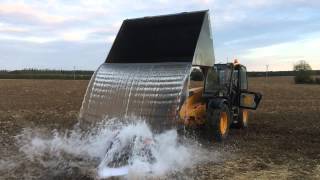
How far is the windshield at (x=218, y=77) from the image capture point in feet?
39.3

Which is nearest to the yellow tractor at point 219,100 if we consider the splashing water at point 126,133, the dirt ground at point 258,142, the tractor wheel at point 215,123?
the tractor wheel at point 215,123

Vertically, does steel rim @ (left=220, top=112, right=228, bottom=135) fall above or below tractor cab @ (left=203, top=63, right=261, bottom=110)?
below

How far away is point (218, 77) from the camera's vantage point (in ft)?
39.5

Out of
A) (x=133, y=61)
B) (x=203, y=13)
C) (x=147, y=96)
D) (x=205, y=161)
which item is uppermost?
(x=203, y=13)

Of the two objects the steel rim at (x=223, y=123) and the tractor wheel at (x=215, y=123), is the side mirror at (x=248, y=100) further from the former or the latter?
the tractor wheel at (x=215, y=123)

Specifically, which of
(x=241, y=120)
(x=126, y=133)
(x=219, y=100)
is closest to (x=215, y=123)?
(x=219, y=100)

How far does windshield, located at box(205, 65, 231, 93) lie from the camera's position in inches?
472

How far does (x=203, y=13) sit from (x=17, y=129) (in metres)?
5.74

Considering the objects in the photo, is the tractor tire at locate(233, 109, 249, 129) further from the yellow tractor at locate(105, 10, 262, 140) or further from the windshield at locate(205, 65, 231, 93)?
the windshield at locate(205, 65, 231, 93)

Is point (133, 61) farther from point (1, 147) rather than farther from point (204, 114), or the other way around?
point (1, 147)

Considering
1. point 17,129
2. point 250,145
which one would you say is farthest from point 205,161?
point 17,129

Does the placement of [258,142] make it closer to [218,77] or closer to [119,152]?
[218,77]

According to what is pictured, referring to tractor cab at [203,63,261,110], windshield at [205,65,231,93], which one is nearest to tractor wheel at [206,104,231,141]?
tractor cab at [203,63,261,110]

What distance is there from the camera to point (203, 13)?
11164 mm
